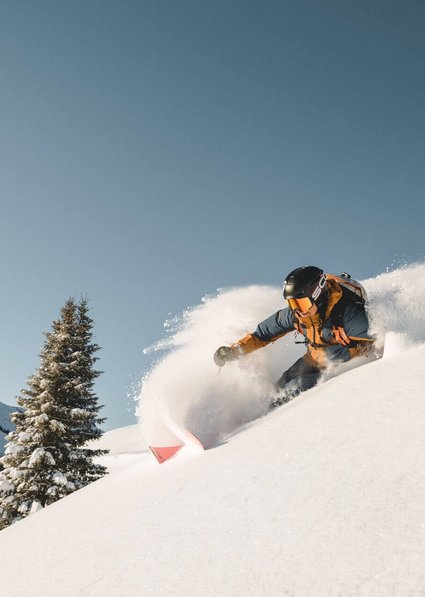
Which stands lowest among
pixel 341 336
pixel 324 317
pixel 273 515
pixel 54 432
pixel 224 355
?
pixel 273 515

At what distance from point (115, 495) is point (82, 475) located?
1119cm

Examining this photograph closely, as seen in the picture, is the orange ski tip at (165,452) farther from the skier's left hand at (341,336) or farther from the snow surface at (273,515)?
the skier's left hand at (341,336)

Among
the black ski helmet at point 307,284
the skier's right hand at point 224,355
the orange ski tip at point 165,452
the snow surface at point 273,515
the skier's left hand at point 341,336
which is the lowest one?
the snow surface at point 273,515

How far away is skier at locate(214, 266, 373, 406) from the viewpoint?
4988 mm

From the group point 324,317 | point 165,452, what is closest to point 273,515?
point 165,452

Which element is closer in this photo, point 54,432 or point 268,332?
point 268,332

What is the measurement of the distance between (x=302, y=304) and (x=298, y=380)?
1260 millimetres

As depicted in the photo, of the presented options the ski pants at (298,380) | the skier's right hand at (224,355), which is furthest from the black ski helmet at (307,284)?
the skier's right hand at (224,355)

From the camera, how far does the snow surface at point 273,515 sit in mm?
1616

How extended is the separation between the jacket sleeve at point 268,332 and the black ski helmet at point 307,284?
91 centimetres

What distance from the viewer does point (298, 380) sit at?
573 centimetres

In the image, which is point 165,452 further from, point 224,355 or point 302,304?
point 302,304

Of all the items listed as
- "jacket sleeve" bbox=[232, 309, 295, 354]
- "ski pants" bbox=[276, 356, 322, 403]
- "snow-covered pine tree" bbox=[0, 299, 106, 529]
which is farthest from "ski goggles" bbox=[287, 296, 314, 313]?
"snow-covered pine tree" bbox=[0, 299, 106, 529]

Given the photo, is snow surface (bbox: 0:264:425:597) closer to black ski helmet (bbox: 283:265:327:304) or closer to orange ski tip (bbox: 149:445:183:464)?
orange ski tip (bbox: 149:445:183:464)
